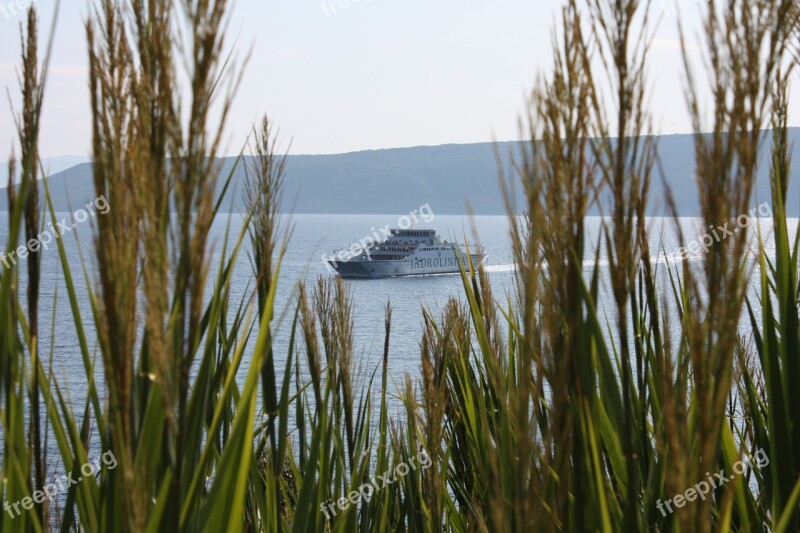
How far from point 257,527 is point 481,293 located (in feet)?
3.64

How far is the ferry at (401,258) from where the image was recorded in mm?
63281

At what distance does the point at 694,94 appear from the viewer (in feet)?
2.93

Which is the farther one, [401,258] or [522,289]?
[401,258]

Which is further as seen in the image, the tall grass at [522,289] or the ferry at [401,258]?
the ferry at [401,258]

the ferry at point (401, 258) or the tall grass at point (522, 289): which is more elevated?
the tall grass at point (522, 289)

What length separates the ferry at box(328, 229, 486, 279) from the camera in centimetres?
6328

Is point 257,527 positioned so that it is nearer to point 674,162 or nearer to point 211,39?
point 211,39

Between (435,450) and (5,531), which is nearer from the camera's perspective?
(5,531)

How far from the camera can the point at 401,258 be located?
212 ft

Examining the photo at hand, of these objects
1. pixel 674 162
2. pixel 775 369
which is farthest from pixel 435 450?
pixel 674 162

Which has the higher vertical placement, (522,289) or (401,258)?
(522,289)

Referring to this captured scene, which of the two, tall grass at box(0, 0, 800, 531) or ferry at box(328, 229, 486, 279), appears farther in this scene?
ferry at box(328, 229, 486, 279)

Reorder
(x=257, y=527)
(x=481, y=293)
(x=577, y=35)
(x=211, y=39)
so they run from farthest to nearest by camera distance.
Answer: (x=481, y=293) < (x=257, y=527) < (x=577, y=35) < (x=211, y=39)

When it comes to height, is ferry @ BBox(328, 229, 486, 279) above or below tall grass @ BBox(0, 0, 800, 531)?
below
